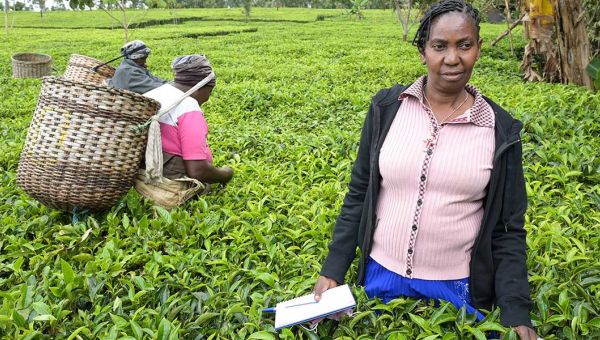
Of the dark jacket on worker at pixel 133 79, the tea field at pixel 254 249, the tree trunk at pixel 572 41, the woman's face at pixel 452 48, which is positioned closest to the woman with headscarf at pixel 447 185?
the woman's face at pixel 452 48

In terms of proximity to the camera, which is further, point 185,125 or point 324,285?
point 185,125

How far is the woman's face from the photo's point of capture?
1.56 m

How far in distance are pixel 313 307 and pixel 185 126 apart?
1.63 m

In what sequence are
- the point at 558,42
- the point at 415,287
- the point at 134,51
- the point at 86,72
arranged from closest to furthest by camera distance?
the point at 415,287 < the point at 134,51 < the point at 86,72 < the point at 558,42

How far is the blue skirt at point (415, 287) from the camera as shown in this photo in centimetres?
179

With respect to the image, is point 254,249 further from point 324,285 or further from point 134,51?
point 134,51

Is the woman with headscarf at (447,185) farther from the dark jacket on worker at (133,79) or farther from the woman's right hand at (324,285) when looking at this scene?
the dark jacket on worker at (133,79)

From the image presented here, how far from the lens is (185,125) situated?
2982 millimetres

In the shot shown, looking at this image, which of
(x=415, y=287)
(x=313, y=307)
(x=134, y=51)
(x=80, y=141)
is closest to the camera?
(x=313, y=307)

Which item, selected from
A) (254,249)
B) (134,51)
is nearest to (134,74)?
(134,51)

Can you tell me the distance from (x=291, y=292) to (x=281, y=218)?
959mm

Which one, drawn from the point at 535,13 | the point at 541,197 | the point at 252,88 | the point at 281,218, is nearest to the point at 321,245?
the point at 281,218

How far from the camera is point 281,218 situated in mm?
3080

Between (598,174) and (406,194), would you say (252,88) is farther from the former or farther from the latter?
(406,194)
